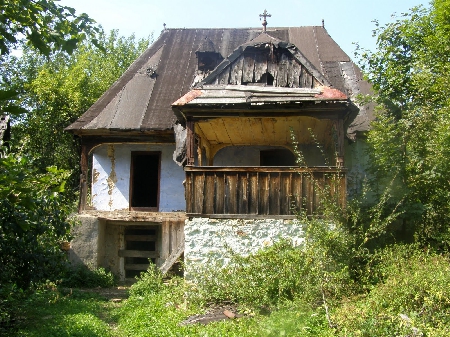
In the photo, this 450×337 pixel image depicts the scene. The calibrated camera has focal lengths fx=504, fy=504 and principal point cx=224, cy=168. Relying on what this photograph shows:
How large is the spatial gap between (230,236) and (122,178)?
5.16 meters

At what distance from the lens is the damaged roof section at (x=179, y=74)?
13094 mm

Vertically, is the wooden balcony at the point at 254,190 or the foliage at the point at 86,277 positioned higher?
the wooden balcony at the point at 254,190

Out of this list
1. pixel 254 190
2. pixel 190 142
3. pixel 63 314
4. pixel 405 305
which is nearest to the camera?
pixel 405 305

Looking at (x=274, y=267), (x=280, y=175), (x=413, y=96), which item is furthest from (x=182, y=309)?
(x=413, y=96)

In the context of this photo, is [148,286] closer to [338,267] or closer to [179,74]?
[338,267]

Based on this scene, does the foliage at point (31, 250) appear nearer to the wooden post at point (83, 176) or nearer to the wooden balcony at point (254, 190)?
A: the wooden balcony at point (254, 190)

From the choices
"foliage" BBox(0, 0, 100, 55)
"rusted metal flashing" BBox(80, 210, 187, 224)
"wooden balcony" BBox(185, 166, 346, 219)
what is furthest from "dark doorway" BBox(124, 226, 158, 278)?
"foliage" BBox(0, 0, 100, 55)

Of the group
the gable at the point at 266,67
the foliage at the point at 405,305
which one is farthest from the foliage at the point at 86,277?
the foliage at the point at 405,305

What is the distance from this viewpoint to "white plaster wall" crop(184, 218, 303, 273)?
10.2 metres

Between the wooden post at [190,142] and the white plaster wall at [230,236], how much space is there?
1.24 meters

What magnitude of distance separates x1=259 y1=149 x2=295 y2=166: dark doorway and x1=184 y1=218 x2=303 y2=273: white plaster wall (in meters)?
4.16

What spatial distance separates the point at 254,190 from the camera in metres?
10.5

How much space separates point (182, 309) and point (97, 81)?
63.1 feet

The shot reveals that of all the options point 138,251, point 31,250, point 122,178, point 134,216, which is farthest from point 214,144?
point 31,250
